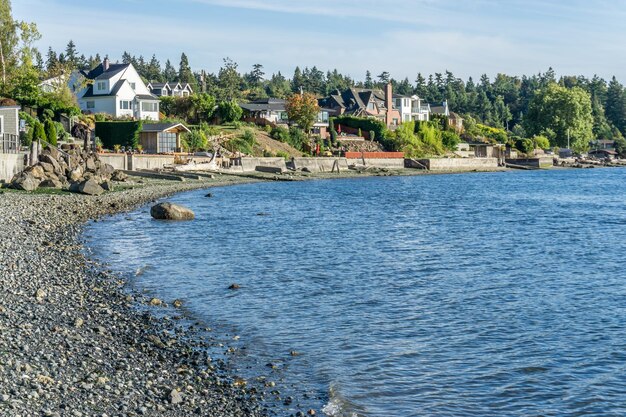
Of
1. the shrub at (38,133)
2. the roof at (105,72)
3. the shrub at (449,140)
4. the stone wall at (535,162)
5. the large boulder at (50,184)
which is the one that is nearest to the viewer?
the large boulder at (50,184)

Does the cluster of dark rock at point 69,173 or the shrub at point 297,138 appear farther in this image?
the shrub at point 297,138

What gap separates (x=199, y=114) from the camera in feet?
351

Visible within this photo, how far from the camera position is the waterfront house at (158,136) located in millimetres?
81875

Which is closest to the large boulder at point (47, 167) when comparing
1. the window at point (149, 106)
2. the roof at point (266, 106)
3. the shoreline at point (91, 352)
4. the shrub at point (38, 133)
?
the shrub at point (38, 133)

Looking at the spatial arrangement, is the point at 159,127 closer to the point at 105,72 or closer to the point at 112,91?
the point at 112,91

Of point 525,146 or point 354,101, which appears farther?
point 525,146

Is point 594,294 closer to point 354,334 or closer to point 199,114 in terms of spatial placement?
point 354,334

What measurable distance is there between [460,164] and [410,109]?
33844mm

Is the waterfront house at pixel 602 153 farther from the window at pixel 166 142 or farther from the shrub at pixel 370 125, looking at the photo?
the window at pixel 166 142

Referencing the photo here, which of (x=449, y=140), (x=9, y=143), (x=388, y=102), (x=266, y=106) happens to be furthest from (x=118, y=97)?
(x=449, y=140)

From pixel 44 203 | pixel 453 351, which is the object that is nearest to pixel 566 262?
pixel 453 351

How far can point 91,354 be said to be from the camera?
14852 mm

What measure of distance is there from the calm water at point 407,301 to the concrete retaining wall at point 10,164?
31.7 feet

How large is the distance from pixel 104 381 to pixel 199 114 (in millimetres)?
95909
